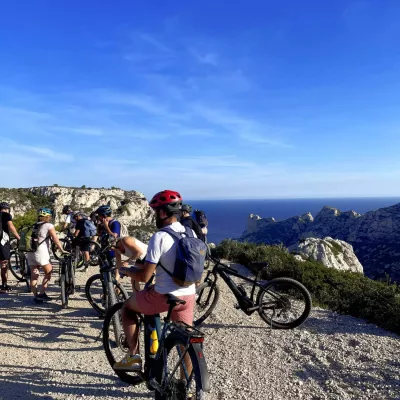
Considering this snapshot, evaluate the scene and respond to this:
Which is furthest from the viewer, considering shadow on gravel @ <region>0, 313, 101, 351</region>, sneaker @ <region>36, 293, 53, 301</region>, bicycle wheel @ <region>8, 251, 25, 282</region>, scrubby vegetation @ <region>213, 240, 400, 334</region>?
bicycle wheel @ <region>8, 251, 25, 282</region>

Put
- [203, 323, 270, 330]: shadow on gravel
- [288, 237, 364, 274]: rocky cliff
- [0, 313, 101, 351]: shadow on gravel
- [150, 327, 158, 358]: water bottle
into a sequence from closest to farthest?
1. [150, 327, 158, 358]: water bottle
2. [0, 313, 101, 351]: shadow on gravel
3. [203, 323, 270, 330]: shadow on gravel
4. [288, 237, 364, 274]: rocky cliff

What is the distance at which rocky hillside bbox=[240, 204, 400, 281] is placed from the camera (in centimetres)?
3819

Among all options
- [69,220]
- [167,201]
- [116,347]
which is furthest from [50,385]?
[69,220]

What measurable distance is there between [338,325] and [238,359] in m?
2.67

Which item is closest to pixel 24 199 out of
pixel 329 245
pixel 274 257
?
pixel 329 245

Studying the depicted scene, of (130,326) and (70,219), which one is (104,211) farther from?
(70,219)

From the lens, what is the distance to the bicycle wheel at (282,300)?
20.8ft

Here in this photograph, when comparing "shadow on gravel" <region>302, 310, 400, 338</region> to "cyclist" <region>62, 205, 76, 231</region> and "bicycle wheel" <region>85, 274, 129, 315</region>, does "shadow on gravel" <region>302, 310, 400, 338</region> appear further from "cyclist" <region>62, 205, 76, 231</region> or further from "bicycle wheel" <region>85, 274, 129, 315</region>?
"cyclist" <region>62, 205, 76, 231</region>

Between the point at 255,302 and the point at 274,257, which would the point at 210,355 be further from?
the point at 274,257

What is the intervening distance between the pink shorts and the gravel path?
1344 mm

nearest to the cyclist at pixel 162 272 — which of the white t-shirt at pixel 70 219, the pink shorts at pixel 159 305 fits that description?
the pink shorts at pixel 159 305

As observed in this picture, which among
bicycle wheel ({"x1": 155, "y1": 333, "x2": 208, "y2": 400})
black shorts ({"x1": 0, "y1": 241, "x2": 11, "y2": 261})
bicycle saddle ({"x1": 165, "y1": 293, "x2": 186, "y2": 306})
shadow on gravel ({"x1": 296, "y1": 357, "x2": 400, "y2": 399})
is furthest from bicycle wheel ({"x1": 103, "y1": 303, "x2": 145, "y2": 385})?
black shorts ({"x1": 0, "y1": 241, "x2": 11, "y2": 261})

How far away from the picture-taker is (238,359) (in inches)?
204

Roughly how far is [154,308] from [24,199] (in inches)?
2349
